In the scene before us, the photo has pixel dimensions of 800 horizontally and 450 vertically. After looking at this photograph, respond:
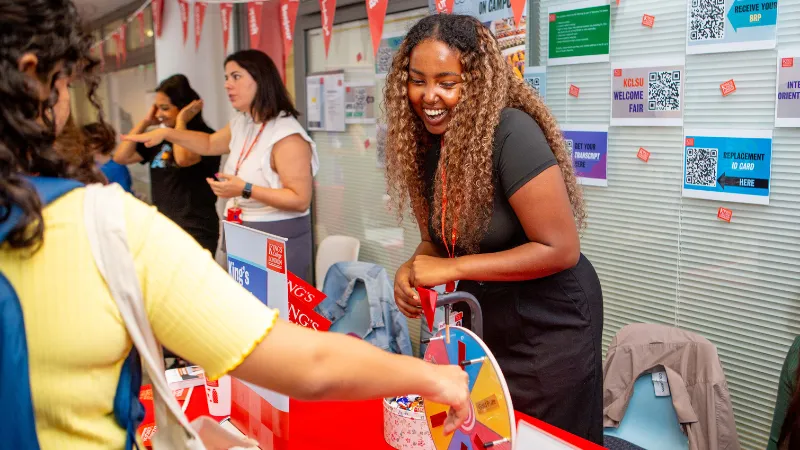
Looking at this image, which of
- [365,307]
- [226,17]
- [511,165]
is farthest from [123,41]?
[511,165]

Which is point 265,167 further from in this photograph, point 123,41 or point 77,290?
point 123,41

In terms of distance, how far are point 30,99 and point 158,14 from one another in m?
5.55

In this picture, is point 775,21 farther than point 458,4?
No

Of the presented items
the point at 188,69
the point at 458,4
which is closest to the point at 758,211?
the point at 458,4

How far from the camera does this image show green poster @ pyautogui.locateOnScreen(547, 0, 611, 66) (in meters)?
2.97

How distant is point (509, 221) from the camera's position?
5.71 feet

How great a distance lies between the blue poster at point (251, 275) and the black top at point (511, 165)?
0.56m

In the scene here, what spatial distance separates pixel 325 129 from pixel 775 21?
301 cm

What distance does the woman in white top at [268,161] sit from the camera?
351 cm

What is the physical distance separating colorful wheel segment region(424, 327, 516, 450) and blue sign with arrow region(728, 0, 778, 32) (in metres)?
1.84

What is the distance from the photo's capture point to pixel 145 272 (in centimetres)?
79

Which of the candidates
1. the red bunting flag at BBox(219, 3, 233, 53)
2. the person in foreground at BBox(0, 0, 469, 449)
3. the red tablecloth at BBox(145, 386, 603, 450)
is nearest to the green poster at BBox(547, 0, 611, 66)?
the red tablecloth at BBox(145, 386, 603, 450)

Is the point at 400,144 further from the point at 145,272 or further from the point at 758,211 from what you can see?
the point at 758,211

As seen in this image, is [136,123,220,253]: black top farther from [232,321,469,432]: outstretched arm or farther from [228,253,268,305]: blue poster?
[232,321,469,432]: outstretched arm
